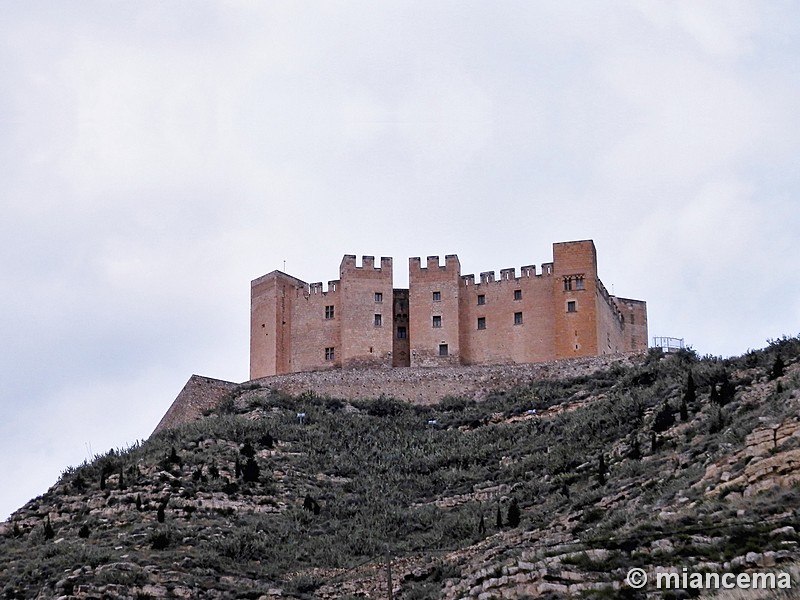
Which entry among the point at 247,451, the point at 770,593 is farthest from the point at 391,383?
the point at 770,593

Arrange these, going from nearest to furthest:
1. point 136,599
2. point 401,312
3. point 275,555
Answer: point 136,599 < point 275,555 < point 401,312

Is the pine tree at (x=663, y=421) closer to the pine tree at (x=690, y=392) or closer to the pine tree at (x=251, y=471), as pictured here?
the pine tree at (x=690, y=392)

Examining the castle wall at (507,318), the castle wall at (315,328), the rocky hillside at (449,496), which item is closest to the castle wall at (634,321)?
the castle wall at (507,318)

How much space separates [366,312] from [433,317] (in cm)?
293

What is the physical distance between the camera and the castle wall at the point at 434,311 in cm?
5347

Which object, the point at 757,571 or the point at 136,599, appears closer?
the point at 757,571

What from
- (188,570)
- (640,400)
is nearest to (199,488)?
(188,570)

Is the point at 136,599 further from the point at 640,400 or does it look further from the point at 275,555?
the point at 640,400

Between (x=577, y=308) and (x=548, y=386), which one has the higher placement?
(x=577, y=308)

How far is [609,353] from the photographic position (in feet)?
168

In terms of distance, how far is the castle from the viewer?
52.4 m

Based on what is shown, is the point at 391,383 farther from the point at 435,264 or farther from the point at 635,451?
the point at 635,451

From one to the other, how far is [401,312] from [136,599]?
29586 mm

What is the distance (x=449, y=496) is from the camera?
37.6 metres
